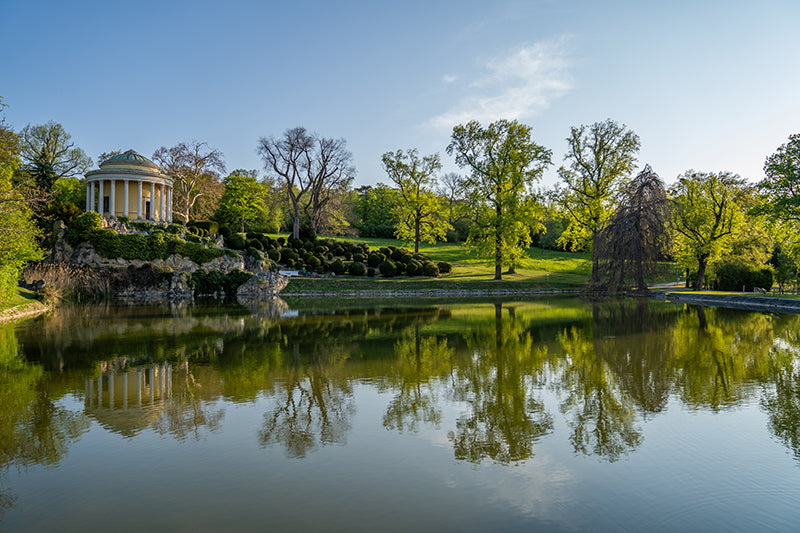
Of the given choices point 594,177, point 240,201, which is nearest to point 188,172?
point 240,201

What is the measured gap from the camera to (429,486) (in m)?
4.95

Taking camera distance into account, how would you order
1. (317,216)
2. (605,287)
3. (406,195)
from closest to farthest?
1. (605,287)
2. (406,195)
3. (317,216)

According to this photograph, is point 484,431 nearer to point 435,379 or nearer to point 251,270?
point 435,379

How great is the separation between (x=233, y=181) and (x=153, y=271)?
3186cm

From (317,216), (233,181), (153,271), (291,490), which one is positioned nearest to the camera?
(291,490)

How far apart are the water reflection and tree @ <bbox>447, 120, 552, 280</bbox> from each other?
22487mm

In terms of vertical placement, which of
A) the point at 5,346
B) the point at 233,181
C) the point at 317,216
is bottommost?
the point at 5,346

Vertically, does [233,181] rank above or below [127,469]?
above

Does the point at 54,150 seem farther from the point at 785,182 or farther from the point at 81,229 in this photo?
the point at 785,182

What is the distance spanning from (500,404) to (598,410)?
4.64 feet

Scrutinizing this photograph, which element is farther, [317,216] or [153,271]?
[317,216]

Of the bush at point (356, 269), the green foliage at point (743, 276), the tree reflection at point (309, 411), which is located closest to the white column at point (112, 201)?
the bush at point (356, 269)

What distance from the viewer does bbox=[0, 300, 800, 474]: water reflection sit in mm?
→ 6582

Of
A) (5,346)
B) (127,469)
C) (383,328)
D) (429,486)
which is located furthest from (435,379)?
(5,346)
